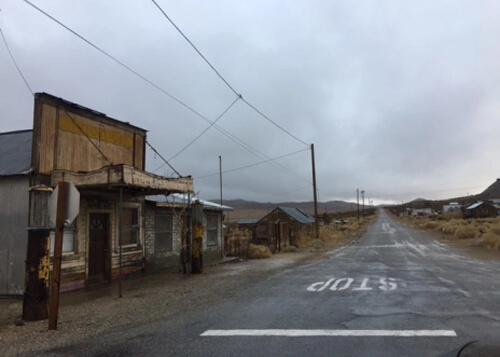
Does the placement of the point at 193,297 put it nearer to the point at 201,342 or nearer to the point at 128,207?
the point at 201,342

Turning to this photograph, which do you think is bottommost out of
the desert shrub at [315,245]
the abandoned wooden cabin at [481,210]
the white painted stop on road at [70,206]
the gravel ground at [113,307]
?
the gravel ground at [113,307]

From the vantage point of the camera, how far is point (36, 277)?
8.46m

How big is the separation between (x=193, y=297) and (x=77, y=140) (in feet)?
19.8

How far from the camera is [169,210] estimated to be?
59.1 ft

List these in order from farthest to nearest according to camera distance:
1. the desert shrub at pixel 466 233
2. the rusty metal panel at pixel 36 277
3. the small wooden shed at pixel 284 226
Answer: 1. the small wooden shed at pixel 284 226
2. the desert shrub at pixel 466 233
3. the rusty metal panel at pixel 36 277

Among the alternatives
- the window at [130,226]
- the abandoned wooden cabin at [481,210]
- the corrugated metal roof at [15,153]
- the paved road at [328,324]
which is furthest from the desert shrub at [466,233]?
the abandoned wooden cabin at [481,210]

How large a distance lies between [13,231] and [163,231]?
6.85 meters

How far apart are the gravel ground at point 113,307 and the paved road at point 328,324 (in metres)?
0.55

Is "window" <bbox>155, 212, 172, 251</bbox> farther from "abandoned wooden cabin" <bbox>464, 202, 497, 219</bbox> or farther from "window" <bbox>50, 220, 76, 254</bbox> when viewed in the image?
"abandoned wooden cabin" <bbox>464, 202, 497, 219</bbox>

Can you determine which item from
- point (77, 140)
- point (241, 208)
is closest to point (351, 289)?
point (77, 140)

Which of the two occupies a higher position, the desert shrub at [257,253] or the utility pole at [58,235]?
the utility pole at [58,235]

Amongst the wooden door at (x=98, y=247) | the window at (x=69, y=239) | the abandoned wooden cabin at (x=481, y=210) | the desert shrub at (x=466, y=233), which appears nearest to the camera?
the window at (x=69, y=239)

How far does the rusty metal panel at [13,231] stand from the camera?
11.2 m

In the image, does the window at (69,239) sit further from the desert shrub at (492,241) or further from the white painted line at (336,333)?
the desert shrub at (492,241)
